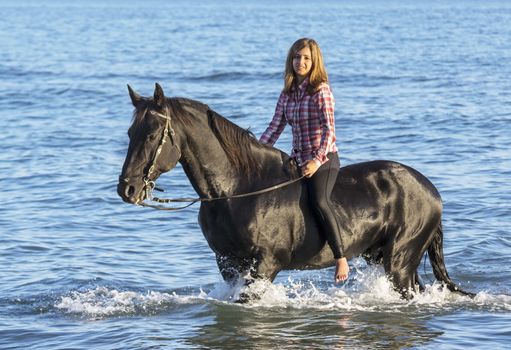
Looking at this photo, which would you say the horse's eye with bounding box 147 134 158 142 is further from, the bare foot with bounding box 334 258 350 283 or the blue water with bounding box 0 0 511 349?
the bare foot with bounding box 334 258 350 283

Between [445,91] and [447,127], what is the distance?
5.51 m

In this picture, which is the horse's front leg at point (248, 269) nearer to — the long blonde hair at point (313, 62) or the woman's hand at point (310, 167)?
the woman's hand at point (310, 167)

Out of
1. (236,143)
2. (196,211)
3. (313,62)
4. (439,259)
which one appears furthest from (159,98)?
(196,211)

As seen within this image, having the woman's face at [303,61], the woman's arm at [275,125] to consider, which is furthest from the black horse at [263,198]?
the woman's face at [303,61]

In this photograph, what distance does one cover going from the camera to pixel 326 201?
790 centimetres

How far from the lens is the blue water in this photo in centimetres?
830

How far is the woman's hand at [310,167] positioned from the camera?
25.5 ft

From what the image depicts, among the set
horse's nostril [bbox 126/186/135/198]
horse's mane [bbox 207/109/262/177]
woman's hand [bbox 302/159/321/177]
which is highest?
horse's mane [bbox 207/109/262/177]

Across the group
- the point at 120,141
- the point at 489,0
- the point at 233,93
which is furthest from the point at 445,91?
the point at 489,0

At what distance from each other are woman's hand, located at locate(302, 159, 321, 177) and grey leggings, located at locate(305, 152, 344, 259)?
0.12 m

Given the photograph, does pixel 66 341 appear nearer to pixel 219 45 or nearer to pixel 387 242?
pixel 387 242

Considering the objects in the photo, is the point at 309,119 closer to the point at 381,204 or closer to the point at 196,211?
the point at 381,204

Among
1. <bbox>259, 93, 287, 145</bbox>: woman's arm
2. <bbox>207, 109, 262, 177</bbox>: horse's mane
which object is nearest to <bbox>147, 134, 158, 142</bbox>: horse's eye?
<bbox>207, 109, 262, 177</bbox>: horse's mane

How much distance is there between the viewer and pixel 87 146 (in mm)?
18547
